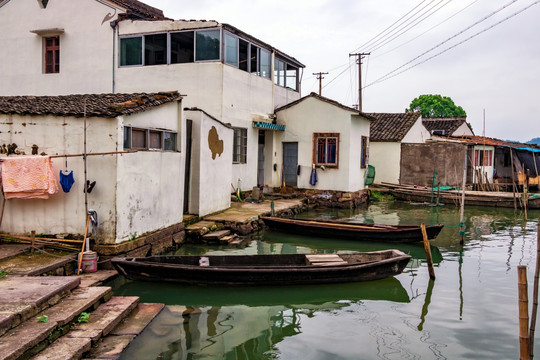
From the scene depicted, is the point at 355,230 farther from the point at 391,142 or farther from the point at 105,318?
the point at 391,142

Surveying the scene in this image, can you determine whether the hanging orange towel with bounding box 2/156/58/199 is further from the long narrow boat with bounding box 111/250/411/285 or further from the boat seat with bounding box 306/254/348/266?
the boat seat with bounding box 306/254/348/266

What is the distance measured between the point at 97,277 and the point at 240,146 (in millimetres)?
9599

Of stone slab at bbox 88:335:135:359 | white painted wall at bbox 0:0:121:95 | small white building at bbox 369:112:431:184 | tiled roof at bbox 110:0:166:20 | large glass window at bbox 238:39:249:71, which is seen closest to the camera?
stone slab at bbox 88:335:135:359

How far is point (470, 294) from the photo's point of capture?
845 cm

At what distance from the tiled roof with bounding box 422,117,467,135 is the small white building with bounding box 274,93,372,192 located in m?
13.1

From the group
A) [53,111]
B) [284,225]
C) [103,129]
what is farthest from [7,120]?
[284,225]

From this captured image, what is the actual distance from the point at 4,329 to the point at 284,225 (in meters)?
8.95

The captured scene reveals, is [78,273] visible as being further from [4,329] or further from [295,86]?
[295,86]

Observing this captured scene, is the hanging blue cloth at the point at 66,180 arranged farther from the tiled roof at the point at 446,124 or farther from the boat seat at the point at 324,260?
the tiled roof at the point at 446,124

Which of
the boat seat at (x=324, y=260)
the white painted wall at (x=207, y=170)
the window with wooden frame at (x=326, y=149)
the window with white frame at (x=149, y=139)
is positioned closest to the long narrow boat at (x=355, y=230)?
the white painted wall at (x=207, y=170)

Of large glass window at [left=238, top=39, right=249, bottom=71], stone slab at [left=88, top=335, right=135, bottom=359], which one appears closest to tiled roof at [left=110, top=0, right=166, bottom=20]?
large glass window at [left=238, top=39, right=249, bottom=71]

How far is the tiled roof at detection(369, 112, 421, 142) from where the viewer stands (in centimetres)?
2345

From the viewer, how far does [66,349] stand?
5195 mm

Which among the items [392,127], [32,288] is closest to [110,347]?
[32,288]
